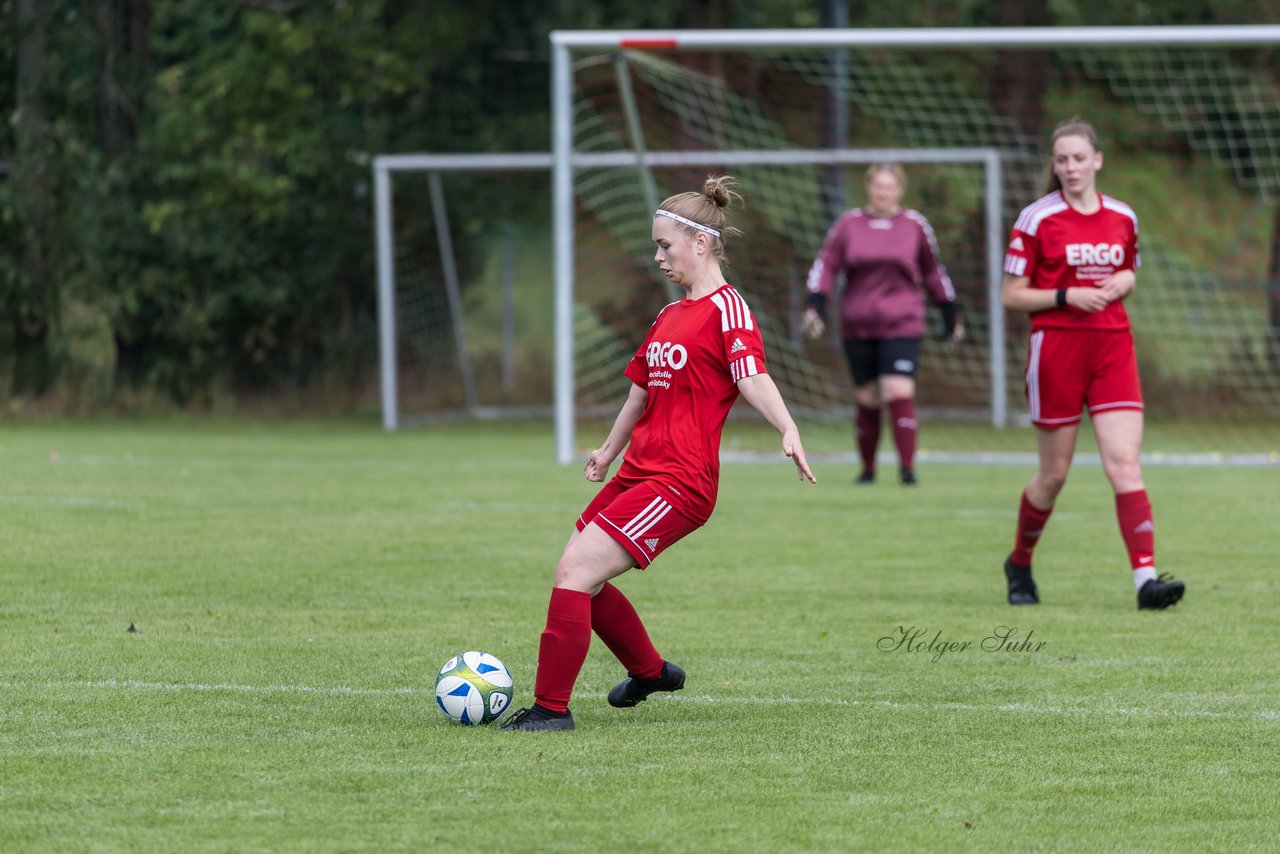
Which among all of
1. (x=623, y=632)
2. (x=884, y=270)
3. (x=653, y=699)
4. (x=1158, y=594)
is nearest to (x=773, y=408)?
(x=623, y=632)

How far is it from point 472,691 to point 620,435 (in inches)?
35.9

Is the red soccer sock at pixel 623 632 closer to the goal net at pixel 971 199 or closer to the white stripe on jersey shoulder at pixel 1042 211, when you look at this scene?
the white stripe on jersey shoulder at pixel 1042 211

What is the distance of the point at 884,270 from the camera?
42.2 feet

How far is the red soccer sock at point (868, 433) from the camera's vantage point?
517 inches

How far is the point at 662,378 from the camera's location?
18.2ft

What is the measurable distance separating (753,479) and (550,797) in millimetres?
9162

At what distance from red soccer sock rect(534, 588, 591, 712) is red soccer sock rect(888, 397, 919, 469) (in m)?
7.80

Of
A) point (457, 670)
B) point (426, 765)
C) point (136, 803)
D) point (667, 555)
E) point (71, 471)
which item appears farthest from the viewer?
point (71, 471)

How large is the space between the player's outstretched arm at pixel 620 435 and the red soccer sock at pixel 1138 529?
9.46 ft

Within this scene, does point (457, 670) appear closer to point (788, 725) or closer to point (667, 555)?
point (788, 725)

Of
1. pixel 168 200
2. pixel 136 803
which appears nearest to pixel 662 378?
pixel 136 803

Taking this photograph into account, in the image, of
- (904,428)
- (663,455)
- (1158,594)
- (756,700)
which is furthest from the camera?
(904,428)

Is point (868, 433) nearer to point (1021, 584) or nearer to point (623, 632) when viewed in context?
point (1021, 584)

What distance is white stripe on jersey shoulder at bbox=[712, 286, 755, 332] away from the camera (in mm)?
5535
